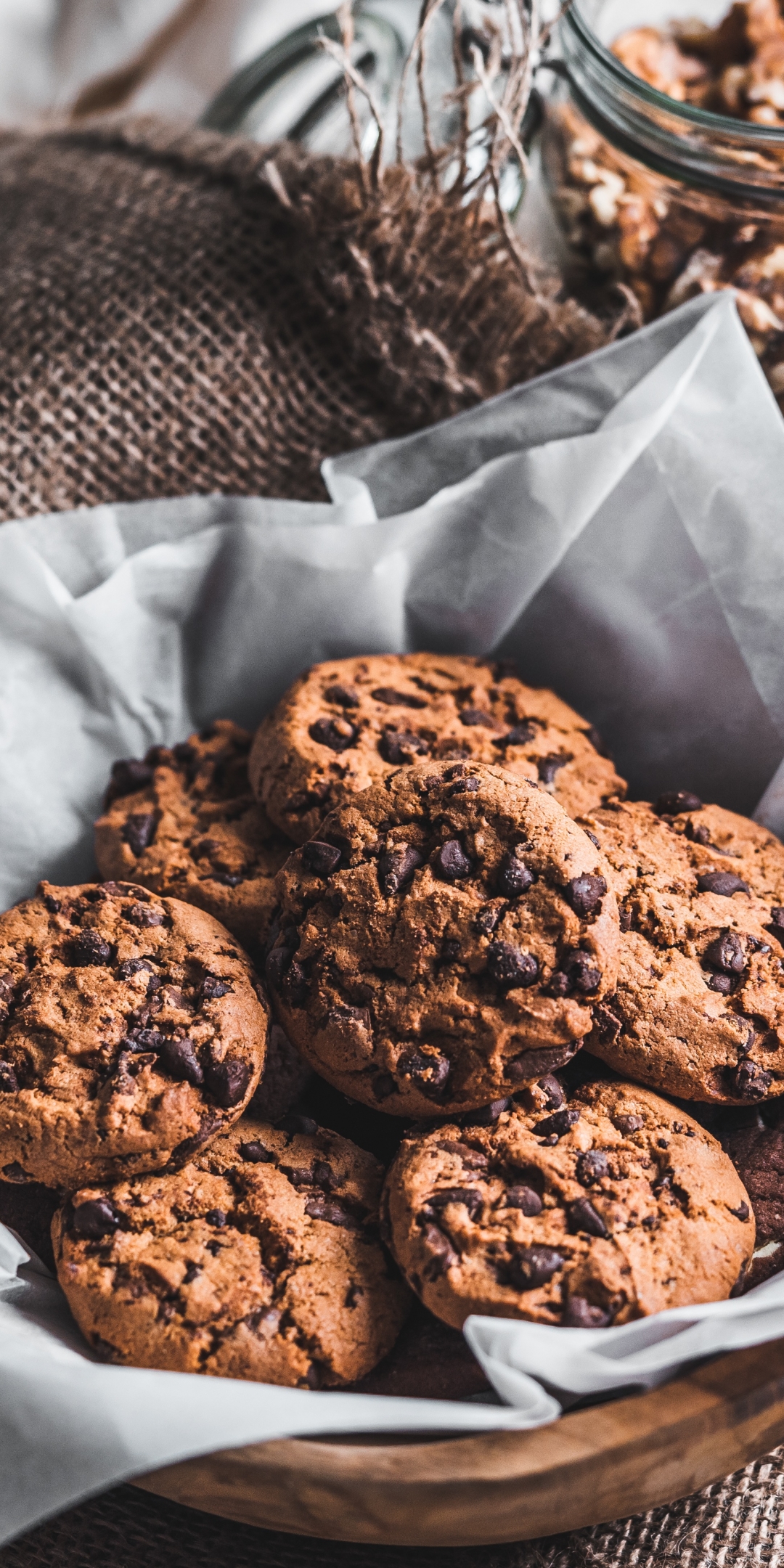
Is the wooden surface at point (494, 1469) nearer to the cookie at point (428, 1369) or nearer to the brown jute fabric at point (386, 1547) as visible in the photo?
the cookie at point (428, 1369)

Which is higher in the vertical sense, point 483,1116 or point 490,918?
point 490,918

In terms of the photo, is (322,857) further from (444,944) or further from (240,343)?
(240,343)

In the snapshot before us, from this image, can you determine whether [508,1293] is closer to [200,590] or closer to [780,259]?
[200,590]

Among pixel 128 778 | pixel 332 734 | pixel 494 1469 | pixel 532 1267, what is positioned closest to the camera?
pixel 494 1469

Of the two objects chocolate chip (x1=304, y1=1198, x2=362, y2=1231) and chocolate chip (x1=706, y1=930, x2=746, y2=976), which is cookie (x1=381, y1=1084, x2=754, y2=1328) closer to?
chocolate chip (x1=304, y1=1198, x2=362, y2=1231)

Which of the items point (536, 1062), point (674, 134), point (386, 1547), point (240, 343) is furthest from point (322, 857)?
point (674, 134)

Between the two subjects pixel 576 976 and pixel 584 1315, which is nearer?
pixel 584 1315

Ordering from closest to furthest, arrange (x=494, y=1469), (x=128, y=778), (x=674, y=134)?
1. (x=494, y=1469)
2. (x=128, y=778)
3. (x=674, y=134)
